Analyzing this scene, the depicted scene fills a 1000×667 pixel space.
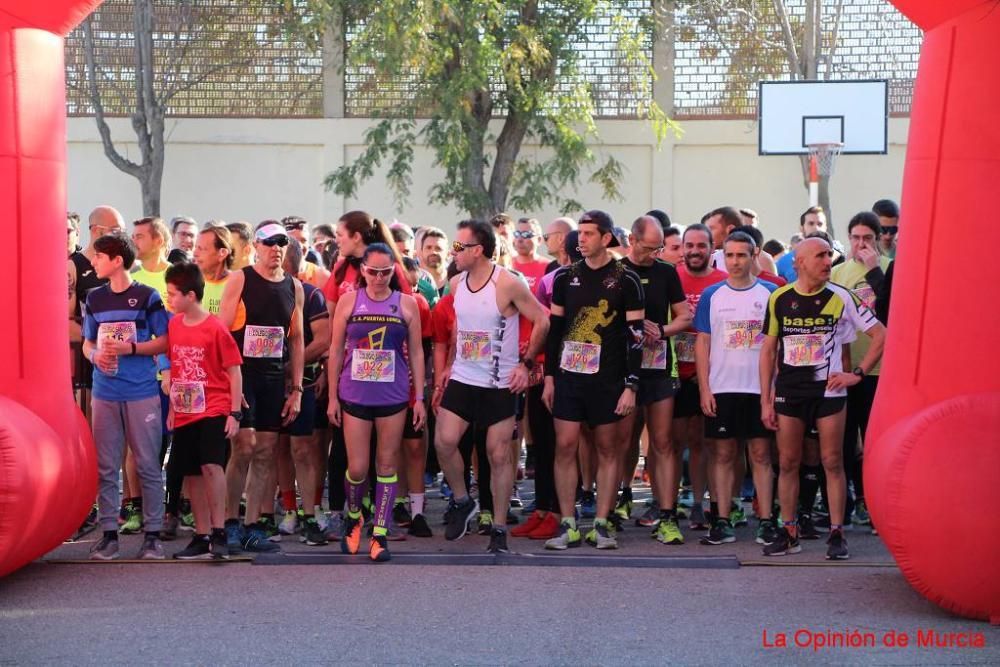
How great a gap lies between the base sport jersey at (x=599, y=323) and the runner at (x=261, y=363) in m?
1.62

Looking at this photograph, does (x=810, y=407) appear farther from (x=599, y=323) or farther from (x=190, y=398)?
(x=190, y=398)

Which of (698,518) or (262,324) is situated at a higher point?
(262,324)

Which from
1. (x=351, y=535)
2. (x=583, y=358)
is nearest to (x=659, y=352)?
(x=583, y=358)

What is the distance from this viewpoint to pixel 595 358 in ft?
27.3

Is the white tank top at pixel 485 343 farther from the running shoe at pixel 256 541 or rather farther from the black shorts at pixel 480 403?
the running shoe at pixel 256 541

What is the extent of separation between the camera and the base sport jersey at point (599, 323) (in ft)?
27.4

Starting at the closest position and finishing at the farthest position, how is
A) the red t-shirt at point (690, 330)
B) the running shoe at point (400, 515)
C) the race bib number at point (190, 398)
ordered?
1. the race bib number at point (190, 398)
2. the red t-shirt at point (690, 330)
3. the running shoe at point (400, 515)

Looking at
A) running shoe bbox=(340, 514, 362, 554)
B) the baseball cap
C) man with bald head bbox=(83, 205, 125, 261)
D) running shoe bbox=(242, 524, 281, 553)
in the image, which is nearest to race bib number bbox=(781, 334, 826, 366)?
the baseball cap

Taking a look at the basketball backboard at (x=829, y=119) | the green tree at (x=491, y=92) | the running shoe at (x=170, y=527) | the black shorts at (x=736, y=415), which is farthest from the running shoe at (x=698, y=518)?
the green tree at (x=491, y=92)

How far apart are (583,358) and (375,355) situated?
123 centimetres

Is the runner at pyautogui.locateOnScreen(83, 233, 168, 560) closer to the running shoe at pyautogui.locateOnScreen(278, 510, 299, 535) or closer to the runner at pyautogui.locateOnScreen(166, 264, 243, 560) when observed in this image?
the runner at pyautogui.locateOnScreen(166, 264, 243, 560)

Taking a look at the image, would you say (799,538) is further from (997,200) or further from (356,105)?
(356,105)

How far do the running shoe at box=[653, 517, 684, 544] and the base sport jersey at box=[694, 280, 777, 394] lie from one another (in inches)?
34.1

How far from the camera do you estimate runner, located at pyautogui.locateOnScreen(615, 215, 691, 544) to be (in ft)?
28.5
